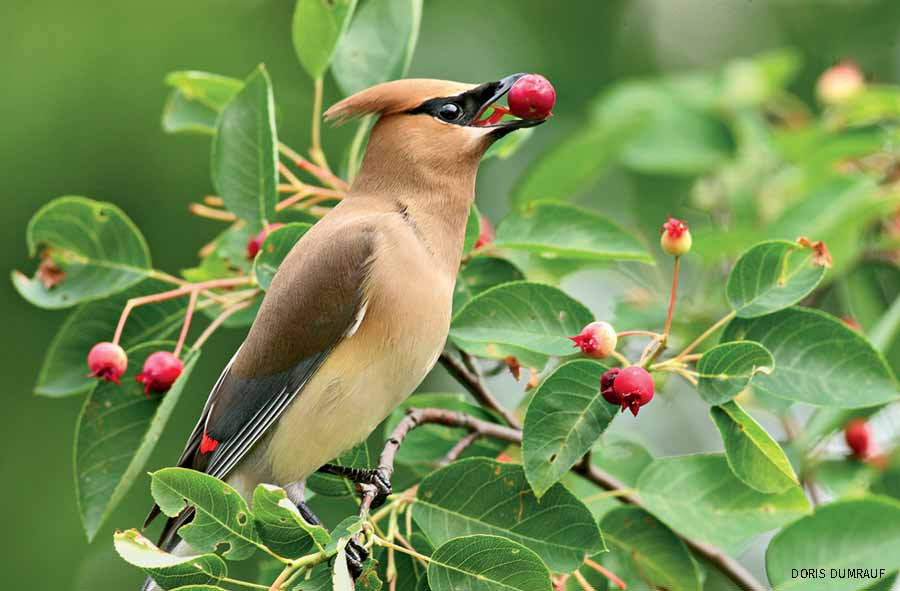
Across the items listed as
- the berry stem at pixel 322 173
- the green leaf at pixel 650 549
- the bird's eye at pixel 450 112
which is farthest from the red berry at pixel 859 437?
the berry stem at pixel 322 173

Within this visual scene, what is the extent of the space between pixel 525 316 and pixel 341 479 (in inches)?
21.7

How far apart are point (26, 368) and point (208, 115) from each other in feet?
9.91

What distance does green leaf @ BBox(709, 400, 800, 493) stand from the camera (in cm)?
249

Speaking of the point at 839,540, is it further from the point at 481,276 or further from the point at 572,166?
the point at 572,166

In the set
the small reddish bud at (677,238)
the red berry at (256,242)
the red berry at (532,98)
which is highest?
the red berry at (532,98)

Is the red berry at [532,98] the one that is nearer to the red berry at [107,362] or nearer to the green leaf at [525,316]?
the green leaf at [525,316]

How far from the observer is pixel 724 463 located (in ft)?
9.43

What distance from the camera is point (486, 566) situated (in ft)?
7.84

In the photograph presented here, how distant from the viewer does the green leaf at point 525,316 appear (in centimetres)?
269

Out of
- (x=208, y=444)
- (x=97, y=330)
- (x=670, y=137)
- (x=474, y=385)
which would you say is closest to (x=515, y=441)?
(x=474, y=385)

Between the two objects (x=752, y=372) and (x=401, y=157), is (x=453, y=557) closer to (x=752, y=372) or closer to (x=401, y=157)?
(x=752, y=372)

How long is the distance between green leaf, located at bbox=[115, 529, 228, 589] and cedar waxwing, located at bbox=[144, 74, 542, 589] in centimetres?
55

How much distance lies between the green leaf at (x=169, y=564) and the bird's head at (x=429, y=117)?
1.17m

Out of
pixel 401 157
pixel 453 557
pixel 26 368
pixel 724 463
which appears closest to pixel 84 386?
pixel 401 157
